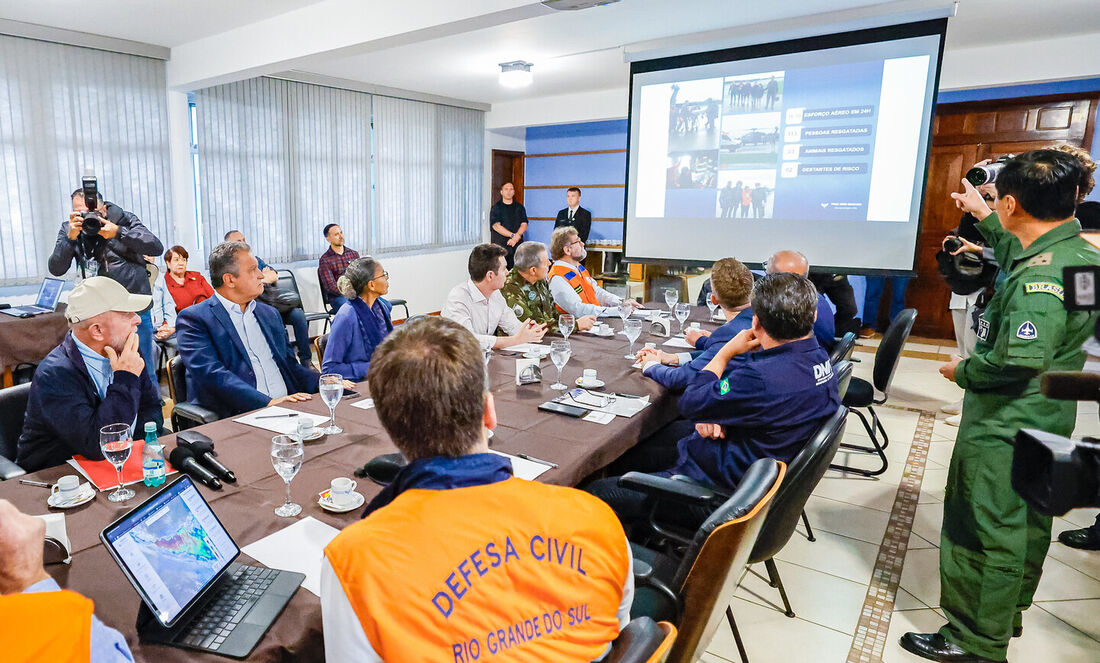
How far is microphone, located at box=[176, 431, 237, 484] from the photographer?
1.52 metres

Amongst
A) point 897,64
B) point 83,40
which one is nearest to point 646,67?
point 897,64

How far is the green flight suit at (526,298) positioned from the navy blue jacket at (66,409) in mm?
2362

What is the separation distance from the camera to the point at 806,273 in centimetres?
331

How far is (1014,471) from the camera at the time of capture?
918 millimetres

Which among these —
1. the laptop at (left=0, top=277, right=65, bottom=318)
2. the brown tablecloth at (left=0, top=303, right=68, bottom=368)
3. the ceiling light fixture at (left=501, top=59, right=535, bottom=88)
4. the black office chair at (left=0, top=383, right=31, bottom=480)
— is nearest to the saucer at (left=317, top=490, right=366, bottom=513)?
the black office chair at (left=0, top=383, right=31, bottom=480)

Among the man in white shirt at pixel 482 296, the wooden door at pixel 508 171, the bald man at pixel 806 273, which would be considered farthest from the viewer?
the wooden door at pixel 508 171

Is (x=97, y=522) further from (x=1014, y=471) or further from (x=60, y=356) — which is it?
(x=1014, y=471)

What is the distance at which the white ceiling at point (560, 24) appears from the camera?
424 cm

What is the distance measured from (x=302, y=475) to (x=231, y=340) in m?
1.37

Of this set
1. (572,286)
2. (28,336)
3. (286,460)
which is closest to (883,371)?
(572,286)

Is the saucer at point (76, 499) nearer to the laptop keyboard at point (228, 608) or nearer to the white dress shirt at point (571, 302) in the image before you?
the laptop keyboard at point (228, 608)

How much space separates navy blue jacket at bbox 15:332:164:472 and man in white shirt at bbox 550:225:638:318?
113 inches

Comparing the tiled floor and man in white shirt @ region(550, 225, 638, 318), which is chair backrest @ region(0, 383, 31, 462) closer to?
the tiled floor

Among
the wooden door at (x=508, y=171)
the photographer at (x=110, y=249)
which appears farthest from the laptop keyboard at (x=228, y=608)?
the wooden door at (x=508, y=171)
